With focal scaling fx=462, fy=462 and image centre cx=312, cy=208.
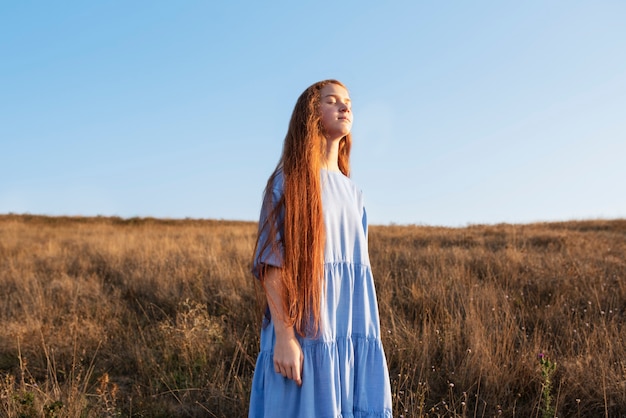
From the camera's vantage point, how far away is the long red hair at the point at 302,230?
1685 mm

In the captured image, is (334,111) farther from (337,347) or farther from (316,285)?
(337,347)

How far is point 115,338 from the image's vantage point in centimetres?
438

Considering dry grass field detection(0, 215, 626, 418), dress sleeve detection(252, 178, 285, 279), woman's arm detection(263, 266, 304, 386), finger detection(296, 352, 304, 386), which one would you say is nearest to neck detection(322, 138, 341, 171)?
dress sleeve detection(252, 178, 285, 279)

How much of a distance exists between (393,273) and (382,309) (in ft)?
4.79

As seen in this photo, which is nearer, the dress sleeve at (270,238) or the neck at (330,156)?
the dress sleeve at (270,238)

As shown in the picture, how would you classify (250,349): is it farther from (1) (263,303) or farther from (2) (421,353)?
(1) (263,303)

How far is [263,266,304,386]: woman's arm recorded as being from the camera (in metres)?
1.63

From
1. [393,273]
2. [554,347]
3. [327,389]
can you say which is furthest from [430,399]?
[393,273]

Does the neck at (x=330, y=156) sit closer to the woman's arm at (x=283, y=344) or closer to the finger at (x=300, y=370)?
the woman's arm at (x=283, y=344)

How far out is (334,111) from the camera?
1.96 metres

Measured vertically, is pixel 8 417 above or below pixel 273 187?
below

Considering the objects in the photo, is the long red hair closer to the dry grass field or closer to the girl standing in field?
the girl standing in field

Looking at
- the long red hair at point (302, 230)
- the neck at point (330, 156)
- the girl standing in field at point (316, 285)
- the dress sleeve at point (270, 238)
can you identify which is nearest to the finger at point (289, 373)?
the girl standing in field at point (316, 285)

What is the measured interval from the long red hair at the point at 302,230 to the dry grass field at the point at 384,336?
1.54 ft
